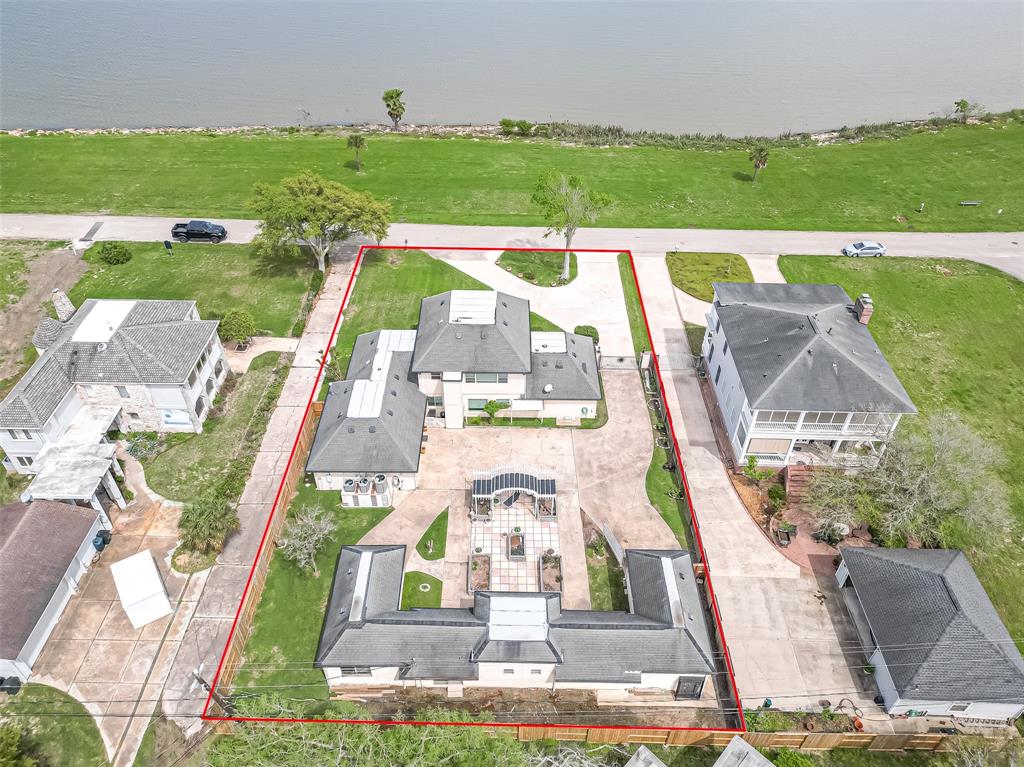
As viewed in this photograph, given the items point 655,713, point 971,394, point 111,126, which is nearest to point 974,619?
point 655,713

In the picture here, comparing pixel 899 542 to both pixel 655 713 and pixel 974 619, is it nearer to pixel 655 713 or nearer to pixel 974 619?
pixel 974 619

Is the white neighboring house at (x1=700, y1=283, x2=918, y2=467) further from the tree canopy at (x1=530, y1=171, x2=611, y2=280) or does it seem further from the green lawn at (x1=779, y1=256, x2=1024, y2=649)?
the tree canopy at (x1=530, y1=171, x2=611, y2=280)

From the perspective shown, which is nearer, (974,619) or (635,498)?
(974,619)

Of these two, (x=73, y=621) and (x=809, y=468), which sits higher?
(x=809, y=468)

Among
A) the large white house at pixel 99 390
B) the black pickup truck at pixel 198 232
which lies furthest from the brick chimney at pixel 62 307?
the black pickup truck at pixel 198 232

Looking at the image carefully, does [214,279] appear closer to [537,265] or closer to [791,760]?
[537,265]

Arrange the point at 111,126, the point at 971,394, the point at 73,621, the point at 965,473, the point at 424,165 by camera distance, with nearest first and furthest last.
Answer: the point at 73,621 < the point at 965,473 < the point at 971,394 < the point at 424,165 < the point at 111,126

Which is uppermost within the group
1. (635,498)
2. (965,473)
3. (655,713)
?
(965,473)
